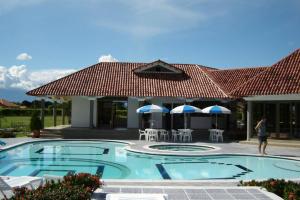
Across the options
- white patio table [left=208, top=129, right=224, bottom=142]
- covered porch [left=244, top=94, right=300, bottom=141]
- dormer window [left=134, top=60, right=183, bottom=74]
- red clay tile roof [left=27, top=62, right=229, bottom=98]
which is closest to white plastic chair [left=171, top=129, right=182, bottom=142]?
white patio table [left=208, top=129, right=224, bottom=142]

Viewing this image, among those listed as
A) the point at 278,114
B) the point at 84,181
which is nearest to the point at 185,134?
the point at 278,114

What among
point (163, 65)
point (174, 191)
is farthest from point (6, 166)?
point (163, 65)

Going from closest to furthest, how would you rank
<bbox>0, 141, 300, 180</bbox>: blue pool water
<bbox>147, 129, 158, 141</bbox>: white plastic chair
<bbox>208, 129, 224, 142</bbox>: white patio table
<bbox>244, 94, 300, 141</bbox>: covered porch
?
<bbox>0, 141, 300, 180</bbox>: blue pool water → <bbox>244, 94, 300, 141</bbox>: covered porch → <bbox>147, 129, 158, 141</bbox>: white plastic chair → <bbox>208, 129, 224, 142</bbox>: white patio table

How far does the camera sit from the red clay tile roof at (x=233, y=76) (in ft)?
99.9

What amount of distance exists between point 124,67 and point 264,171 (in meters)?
19.7

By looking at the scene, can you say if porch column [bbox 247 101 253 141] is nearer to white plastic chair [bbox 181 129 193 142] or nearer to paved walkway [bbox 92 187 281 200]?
white plastic chair [bbox 181 129 193 142]

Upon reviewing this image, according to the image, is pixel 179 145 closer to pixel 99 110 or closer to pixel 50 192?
pixel 99 110

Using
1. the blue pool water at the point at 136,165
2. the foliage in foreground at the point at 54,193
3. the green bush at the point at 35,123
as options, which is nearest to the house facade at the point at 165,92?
the green bush at the point at 35,123

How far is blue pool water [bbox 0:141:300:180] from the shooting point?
14711mm

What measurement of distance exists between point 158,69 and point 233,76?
19.7 ft

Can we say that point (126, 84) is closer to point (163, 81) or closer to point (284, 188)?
point (163, 81)

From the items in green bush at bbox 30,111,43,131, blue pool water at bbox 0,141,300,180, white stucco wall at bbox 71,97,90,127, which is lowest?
blue pool water at bbox 0,141,300,180

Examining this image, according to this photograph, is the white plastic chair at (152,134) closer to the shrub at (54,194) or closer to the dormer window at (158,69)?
the dormer window at (158,69)

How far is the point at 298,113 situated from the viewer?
24.1 metres
